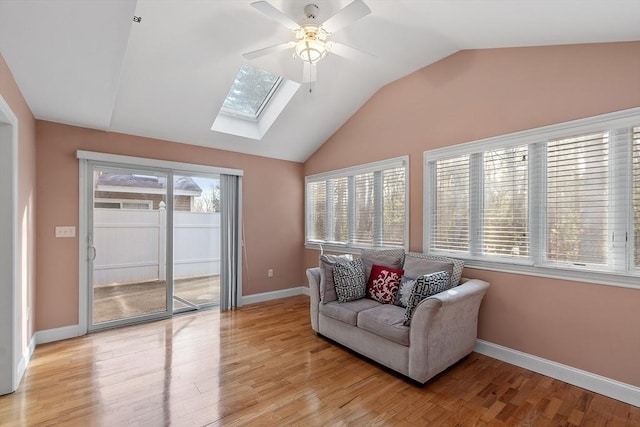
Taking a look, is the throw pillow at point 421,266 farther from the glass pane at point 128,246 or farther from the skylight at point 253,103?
the glass pane at point 128,246

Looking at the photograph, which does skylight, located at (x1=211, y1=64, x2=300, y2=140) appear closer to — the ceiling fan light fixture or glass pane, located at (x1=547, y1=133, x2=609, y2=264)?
the ceiling fan light fixture

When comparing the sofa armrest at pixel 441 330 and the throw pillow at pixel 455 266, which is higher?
the throw pillow at pixel 455 266

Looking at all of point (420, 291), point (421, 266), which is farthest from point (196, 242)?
point (420, 291)

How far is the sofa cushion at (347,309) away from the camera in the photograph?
299 centimetres

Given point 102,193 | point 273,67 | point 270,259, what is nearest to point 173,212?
point 102,193

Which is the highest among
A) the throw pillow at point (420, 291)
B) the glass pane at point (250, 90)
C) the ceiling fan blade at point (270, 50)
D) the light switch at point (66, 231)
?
the glass pane at point (250, 90)

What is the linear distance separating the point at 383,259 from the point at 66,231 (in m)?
3.71

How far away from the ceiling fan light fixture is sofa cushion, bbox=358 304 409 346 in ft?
7.70

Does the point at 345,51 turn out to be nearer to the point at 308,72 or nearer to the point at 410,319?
the point at 308,72

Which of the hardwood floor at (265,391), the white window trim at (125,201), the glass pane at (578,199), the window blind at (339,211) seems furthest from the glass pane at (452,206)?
the white window trim at (125,201)

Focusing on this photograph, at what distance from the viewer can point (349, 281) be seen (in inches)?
131

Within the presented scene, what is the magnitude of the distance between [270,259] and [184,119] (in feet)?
8.29

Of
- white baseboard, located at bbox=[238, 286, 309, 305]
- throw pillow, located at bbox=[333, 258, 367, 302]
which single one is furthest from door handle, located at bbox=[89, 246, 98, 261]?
throw pillow, located at bbox=[333, 258, 367, 302]

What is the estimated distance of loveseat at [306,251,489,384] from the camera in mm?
2416
